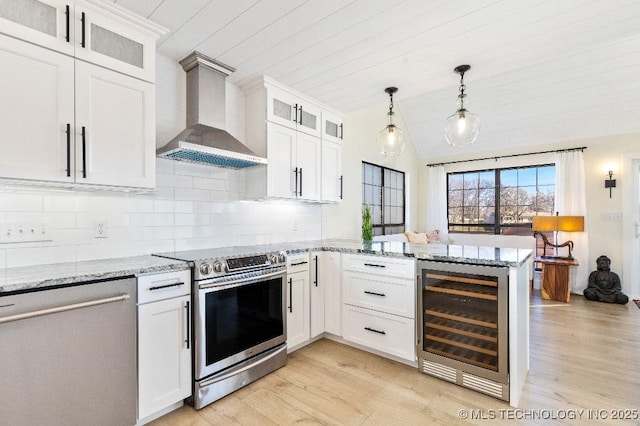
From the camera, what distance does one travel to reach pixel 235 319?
7.54 ft

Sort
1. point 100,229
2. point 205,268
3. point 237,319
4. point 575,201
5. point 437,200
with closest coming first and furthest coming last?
point 205,268 < point 100,229 < point 237,319 < point 575,201 < point 437,200

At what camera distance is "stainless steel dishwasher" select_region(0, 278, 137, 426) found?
56.7 inches

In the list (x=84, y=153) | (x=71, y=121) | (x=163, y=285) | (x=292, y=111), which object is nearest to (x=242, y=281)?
(x=163, y=285)

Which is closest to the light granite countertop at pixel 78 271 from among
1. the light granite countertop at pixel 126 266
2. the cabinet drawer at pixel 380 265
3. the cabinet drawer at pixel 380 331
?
the light granite countertop at pixel 126 266

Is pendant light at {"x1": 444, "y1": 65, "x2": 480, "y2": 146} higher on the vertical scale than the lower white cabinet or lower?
higher

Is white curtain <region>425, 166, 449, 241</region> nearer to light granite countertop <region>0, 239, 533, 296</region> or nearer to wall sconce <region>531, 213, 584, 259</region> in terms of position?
wall sconce <region>531, 213, 584, 259</region>

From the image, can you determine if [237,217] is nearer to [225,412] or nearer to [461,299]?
[225,412]

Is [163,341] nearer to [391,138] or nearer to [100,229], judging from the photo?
[100,229]

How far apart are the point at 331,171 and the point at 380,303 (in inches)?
62.8

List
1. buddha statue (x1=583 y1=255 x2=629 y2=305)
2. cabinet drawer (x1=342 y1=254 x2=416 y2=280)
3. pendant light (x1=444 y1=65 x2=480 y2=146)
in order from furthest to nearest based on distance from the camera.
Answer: buddha statue (x1=583 y1=255 x2=629 y2=305) < pendant light (x1=444 y1=65 x2=480 y2=146) < cabinet drawer (x1=342 y1=254 x2=416 y2=280)

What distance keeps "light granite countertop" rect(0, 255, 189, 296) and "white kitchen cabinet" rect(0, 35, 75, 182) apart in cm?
A: 50

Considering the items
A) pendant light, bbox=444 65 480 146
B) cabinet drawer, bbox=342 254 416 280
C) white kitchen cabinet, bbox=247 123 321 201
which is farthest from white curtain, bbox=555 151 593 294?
white kitchen cabinet, bbox=247 123 321 201

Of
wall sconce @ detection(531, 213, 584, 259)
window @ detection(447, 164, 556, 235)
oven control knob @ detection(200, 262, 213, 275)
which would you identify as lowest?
oven control knob @ detection(200, 262, 213, 275)

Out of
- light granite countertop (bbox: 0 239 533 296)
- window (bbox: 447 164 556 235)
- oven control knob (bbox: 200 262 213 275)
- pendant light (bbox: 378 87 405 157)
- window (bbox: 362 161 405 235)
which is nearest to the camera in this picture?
light granite countertop (bbox: 0 239 533 296)
